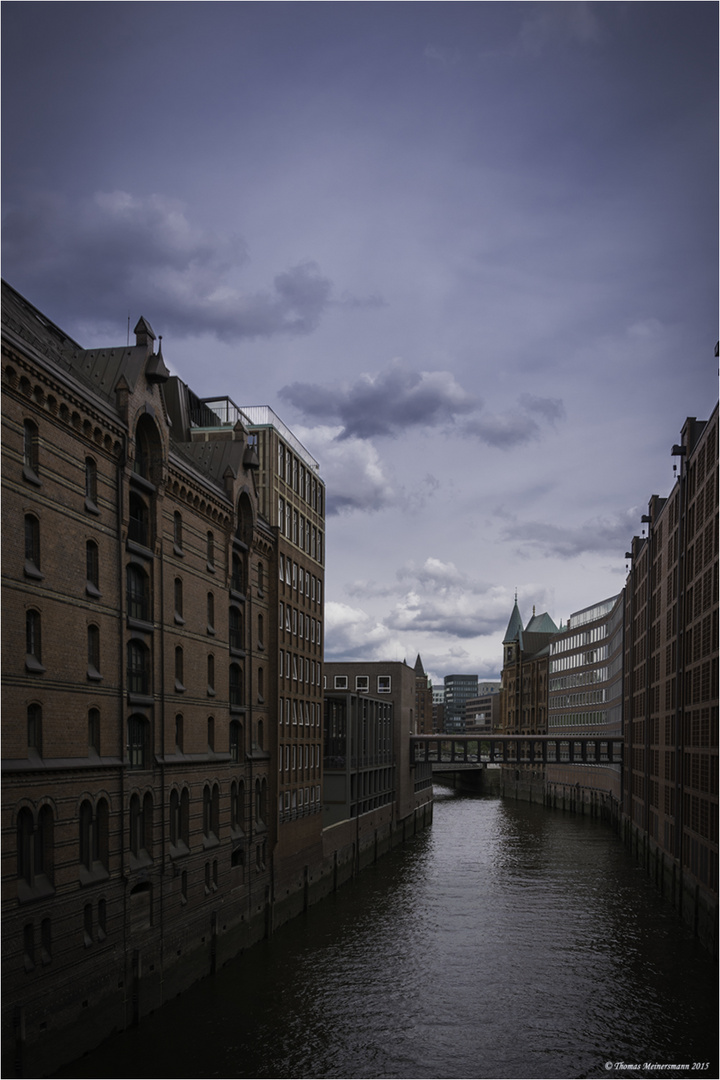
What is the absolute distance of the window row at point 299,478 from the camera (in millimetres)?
59188

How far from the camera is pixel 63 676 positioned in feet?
100

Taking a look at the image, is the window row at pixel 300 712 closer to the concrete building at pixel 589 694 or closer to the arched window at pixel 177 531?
the arched window at pixel 177 531

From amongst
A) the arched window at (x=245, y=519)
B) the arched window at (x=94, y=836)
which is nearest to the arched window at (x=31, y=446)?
the arched window at (x=94, y=836)

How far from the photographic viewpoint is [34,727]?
29094 millimetres

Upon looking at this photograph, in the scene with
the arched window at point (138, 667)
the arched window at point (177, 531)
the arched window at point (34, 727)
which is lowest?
the arched window at point (34, 727)

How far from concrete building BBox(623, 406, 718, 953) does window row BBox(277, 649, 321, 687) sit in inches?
928

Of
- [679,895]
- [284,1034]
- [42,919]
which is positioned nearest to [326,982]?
[284,1034]

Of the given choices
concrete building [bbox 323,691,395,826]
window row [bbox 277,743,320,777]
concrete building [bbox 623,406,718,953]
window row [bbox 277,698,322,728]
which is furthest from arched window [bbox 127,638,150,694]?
concrete building [bbox 323,691,395,826]

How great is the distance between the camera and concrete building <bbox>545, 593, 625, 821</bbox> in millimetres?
116062

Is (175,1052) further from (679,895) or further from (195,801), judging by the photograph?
(679,895)

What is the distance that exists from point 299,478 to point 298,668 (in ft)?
41.0

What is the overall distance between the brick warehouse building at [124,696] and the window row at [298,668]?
1.74 metres

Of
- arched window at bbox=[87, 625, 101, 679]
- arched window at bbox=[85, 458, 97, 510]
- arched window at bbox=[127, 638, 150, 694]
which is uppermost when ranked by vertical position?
arched window at bbox=[85, 458, 97, 510]

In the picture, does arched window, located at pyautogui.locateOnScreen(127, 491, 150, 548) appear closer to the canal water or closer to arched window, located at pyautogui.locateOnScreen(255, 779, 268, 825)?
the canal water
